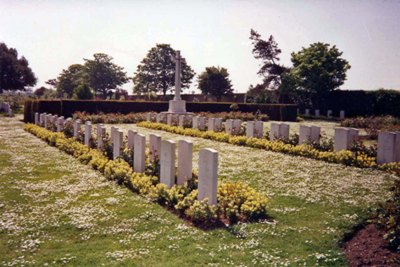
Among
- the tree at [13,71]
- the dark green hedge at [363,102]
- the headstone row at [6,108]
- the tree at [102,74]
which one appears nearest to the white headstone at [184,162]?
the headstone row at [6,108]

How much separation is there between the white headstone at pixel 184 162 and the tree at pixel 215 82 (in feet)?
181

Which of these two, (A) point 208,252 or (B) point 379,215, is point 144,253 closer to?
(A) point 208,252

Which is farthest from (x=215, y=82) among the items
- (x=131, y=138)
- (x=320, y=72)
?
(x=131, y=138)

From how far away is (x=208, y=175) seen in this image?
20.3ft

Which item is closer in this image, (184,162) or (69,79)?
(184,162)

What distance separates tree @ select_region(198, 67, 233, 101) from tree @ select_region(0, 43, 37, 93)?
3218 cm

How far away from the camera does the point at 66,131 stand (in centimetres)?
1600

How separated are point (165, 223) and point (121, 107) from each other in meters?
27.3

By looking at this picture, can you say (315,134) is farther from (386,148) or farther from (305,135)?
(386,148)

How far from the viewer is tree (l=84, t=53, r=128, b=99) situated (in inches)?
3187

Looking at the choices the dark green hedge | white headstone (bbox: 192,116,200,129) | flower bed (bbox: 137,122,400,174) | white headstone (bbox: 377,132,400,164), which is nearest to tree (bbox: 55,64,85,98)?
the dark green hedge

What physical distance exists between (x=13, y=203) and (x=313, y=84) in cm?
3681

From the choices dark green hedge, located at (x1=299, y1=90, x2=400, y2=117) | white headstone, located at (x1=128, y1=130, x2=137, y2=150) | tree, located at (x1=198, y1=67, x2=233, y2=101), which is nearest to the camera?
white headstone, located at (x1=128, y1=130, x2=137, y2=150)

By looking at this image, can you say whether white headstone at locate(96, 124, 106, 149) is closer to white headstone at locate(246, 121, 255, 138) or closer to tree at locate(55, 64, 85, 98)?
white headstone at locate(246, 121, 255, 138)
